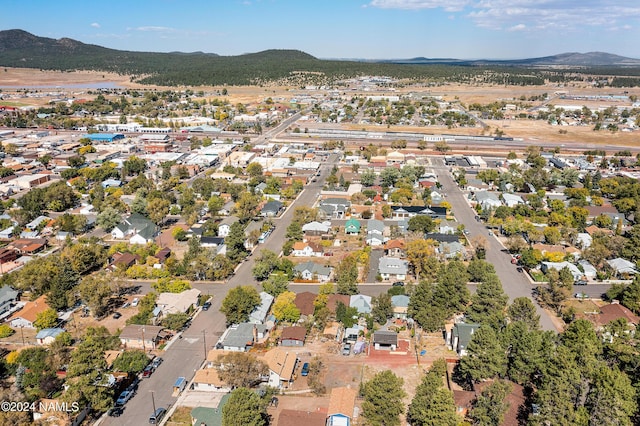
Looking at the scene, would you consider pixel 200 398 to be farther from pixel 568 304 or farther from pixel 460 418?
pixel 568 304

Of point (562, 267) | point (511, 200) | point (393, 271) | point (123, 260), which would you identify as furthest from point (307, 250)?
point (511, 200)

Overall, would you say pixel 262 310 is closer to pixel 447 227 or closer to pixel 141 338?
pixel 141 338

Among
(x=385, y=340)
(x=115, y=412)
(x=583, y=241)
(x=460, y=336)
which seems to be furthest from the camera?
(x=583, y=241)

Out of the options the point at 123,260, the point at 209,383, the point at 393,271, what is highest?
the point at 123,260

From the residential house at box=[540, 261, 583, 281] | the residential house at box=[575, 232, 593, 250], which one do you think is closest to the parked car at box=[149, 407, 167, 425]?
the residential house at box=[540, 261, 583, 281]

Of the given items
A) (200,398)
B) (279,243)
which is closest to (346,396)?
(200,398)

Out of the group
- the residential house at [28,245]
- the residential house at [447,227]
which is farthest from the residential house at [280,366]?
the residential house at [28,245]
